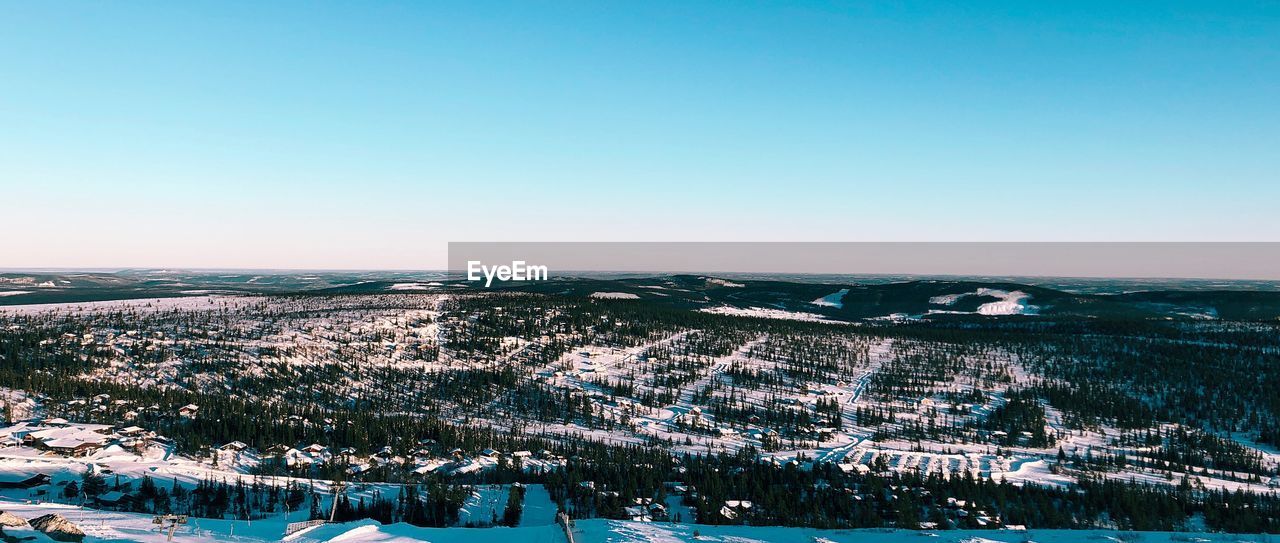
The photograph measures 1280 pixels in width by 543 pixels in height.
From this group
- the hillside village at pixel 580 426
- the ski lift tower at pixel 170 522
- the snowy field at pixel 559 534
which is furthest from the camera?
the hillside village at pixel 580 426

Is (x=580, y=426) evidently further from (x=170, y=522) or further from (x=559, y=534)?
(x=170, y=522)

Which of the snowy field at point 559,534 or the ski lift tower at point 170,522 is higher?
the ski lift tower at point 170,522

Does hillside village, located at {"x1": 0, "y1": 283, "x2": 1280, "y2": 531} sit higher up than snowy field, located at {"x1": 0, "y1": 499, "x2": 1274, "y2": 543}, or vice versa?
snowy field, located at {"x1": 0, "y1": 499, "x2": 1274, "y2": 543}

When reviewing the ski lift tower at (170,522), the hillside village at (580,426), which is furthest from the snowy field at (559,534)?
the hillside village at (580,426)

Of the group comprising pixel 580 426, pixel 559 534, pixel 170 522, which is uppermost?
pixel 170 522

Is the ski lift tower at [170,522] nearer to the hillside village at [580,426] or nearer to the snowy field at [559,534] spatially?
the snowy field at [559,534]

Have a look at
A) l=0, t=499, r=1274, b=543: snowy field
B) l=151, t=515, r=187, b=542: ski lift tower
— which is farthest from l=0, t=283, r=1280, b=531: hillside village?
l=151, t=515, r=187, b=542: ski lift tower

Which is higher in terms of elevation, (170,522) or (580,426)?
(170,522)

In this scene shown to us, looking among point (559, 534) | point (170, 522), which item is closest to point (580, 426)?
point (559, 534)

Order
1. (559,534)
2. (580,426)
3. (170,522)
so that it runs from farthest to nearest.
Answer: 1. (580,426)
2. (559,534)
3. (170,522)

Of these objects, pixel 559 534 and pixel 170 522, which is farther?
pixel 559 534

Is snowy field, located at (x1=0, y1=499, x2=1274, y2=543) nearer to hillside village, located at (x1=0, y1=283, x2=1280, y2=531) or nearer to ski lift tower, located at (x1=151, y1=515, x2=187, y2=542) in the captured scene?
ski lift tower, located at (x1=151, y1=515, x2=187, y2=542)

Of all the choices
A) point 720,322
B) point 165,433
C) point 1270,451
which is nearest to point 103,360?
point 165,433

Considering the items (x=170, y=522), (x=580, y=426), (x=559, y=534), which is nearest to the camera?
(x=170, y=522)
